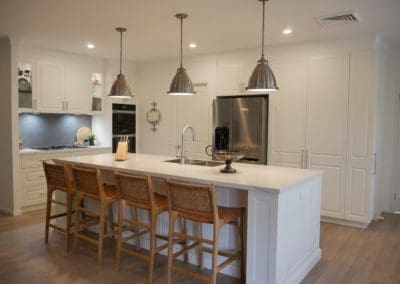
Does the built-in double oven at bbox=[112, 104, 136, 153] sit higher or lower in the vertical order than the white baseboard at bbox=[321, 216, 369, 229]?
higher

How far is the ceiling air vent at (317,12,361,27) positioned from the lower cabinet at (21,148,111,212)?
409cm

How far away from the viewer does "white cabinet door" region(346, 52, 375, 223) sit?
422 cm

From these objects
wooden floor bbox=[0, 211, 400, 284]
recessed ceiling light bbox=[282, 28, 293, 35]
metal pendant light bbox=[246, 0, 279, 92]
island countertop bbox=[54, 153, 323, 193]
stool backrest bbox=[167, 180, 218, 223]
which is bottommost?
wooden floor bbox=[0, 211, 400, 284]

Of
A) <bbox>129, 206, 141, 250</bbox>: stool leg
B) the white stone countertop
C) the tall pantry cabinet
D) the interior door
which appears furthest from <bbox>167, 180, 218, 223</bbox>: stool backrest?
the white stone countertop

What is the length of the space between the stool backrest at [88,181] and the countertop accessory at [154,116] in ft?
9.76

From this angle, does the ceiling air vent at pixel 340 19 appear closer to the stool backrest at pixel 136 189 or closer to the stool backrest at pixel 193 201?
the stool backrest at pixel 193 201

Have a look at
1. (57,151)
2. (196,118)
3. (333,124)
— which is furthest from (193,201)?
(57,151)

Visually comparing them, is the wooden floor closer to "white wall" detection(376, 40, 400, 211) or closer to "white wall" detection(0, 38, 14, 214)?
"white wall" detection(0, 38, 14, 214)

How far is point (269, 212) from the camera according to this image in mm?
2496

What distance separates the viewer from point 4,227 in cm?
422

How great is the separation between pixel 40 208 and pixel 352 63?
4.80m

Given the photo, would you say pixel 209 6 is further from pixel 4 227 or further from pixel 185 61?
pixel 4 227

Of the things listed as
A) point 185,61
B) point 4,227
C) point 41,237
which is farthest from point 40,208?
point 185,61

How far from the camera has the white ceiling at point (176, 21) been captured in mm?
3195
